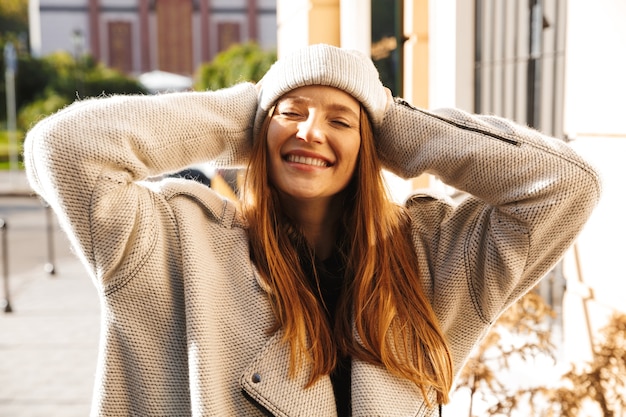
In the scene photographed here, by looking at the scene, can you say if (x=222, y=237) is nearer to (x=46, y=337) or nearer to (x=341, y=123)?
(x=341, y=123)

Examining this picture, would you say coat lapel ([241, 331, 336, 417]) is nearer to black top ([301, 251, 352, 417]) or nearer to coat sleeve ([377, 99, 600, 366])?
black top ([301, 251, 352, 417])

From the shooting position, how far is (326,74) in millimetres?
1975

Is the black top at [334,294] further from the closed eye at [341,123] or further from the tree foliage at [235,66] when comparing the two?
the tree foliage at [235,66]

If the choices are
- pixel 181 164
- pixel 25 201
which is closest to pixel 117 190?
pixel 181 164

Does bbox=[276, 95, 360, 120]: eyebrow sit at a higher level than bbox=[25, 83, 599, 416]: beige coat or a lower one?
higher

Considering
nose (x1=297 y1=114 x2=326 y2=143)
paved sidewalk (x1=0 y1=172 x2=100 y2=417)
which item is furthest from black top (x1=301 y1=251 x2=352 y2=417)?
paved sidewalk (x1=0 y1=172 x2=100 y2=417)

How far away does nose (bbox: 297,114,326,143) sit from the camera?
1991mm

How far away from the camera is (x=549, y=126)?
16.9ft

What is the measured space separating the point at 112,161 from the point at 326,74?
0.58 metres

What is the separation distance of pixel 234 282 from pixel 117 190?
385 millimetres

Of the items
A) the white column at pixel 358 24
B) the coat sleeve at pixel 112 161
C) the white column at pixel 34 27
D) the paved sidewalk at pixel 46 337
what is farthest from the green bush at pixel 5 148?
the coat sleeve at pixel 112 161

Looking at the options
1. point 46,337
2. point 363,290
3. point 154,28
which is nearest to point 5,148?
point 154,28

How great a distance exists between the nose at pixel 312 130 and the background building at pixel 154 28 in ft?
159

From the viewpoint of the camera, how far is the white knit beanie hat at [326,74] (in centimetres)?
199
